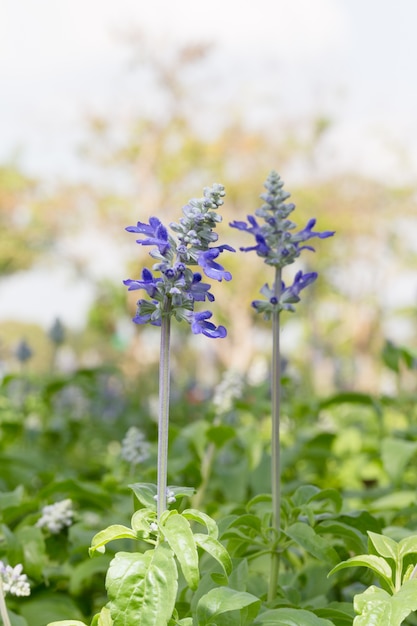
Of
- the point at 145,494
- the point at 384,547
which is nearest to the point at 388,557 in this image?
the point at 384,547

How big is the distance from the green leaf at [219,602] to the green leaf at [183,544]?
0.39ft

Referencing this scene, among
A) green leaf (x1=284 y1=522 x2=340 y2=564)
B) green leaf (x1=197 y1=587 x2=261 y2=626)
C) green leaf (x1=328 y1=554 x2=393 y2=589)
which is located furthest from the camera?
green leaf (x1=284 y1=522 x2=340 y2=564)

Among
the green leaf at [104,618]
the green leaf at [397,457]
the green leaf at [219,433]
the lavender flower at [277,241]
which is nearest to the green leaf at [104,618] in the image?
the green leaf at [104,618]

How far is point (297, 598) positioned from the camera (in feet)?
7.02

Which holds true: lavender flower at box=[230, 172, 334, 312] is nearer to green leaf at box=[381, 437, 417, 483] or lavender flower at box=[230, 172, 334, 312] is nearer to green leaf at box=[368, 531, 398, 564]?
green leaf at box=[368, 531, 398, 564]

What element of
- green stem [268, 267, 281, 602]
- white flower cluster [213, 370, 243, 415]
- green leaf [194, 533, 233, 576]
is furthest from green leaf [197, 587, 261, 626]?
white flower cluster [213, 370, 243, 415]

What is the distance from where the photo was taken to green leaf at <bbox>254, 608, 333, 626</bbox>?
1.61 m

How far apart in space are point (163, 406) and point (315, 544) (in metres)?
0.59

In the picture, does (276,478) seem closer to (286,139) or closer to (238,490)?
(238,490)

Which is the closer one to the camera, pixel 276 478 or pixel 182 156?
pixel 276 478

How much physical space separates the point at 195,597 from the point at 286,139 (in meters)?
23.6

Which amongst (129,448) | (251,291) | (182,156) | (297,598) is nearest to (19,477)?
(129,448)

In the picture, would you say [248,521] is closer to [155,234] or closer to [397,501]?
[155,234]

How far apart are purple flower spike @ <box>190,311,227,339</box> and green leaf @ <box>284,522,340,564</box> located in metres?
0.60
